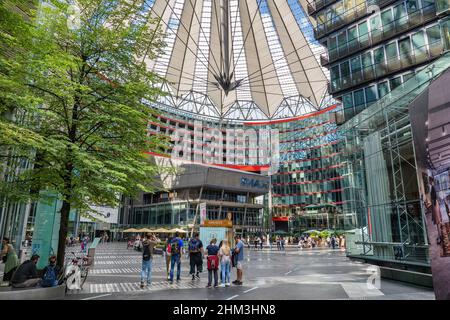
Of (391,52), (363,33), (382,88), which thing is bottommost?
(382,88)

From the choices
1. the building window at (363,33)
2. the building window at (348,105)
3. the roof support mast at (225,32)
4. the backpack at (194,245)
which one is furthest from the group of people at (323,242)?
the backpack at (194,245)

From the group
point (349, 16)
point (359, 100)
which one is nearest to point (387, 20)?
point (349, 16)

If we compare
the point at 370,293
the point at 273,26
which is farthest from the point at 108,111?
the point at 273,26

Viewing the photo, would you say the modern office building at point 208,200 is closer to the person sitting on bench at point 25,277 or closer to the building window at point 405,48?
the building window at point 405,48

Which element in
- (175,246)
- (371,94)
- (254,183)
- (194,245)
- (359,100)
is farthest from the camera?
(254,183)

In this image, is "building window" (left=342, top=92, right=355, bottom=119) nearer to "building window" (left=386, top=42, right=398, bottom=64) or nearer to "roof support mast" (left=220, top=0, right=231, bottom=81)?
"building window" (left=386, top=42, right=398, bottom=64)

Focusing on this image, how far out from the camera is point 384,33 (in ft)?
81.2

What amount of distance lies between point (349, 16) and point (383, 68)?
21.7 feet

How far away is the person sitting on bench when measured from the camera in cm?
881

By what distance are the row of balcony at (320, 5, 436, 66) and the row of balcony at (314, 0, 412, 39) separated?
6.25 feet

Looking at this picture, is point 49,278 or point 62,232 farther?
point 62,232

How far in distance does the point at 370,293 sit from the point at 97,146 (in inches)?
408

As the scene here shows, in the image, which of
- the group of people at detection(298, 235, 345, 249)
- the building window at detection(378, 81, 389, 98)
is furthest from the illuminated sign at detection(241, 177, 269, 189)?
the building window at detection(378, 81, 389, 98)

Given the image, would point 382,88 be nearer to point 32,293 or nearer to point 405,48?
point 405,48
